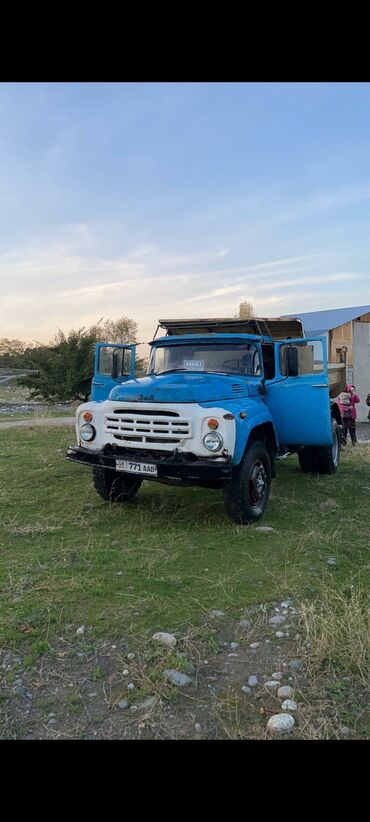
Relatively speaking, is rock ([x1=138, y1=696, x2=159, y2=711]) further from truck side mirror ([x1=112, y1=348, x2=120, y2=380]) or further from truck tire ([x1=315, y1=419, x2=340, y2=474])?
truck tire ([x1=315, y1=419, x2=340, y2=474])

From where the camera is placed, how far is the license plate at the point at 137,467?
16.4 feet

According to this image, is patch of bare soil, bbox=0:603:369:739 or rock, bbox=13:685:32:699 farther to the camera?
rock, bbox=13:685:32:699

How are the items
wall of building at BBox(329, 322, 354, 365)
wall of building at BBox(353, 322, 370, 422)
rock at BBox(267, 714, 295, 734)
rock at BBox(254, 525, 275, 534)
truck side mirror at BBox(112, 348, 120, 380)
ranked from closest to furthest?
rock at BBox(267, 714, 295, 734), rock at BBox(254, 525, 275, 534), truck side mirror at BBox(112, 348, 120, 380), wall of building at BBox(329, 322, 354, 365), wall of building at BBox(353, 322, 370, 422)

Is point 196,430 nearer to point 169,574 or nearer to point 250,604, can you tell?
point 169,574

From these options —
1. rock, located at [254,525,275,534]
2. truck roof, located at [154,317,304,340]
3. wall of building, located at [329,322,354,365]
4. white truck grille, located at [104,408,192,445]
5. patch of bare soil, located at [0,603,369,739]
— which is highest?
wall of building, located at [329,322,354,365]

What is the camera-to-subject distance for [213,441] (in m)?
4.81

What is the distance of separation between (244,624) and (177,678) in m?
0.72

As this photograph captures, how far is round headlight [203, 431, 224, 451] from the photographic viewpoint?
4.79m

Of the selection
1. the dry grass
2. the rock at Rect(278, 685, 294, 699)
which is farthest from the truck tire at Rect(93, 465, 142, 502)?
the rock at Rect(278, 685, 294, 699)

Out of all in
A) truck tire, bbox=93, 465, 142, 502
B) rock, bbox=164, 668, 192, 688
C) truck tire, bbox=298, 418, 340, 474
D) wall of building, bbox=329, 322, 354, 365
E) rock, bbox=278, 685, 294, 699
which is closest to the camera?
rock, bbox=278, 685, 294, 699

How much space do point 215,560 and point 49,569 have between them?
4.41ft

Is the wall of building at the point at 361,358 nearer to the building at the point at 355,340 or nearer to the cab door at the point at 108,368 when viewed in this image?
the building at the point at 355,340

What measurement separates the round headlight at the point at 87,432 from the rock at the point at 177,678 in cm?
315

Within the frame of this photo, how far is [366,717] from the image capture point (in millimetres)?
2348
